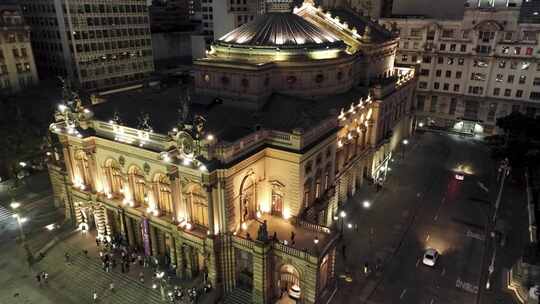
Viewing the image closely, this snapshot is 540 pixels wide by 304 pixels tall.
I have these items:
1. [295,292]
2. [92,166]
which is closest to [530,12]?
[295,292]

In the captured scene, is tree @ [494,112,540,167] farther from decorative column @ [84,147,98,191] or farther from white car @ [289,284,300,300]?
decorative column @ [84,147,98,191]

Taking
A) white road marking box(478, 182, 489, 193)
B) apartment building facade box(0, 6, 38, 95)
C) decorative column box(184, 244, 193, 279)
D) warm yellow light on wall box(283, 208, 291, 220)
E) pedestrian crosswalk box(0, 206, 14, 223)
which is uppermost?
apartment building facade box(0, 6, 38, 95)

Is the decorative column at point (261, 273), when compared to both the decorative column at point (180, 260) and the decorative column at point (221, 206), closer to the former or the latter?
the decorative column at point (221, 206)

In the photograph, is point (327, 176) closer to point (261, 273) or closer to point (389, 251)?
point (389, 251)

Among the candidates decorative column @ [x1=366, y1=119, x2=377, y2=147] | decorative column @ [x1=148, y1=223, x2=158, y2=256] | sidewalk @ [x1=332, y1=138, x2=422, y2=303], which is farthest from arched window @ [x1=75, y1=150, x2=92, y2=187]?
decorative column @ [x1=366, y1=119, x2=377, y2=147]

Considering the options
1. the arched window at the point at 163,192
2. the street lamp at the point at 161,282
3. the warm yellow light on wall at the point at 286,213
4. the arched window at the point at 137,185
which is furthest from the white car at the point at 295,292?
the arched window at the point at 137,185
